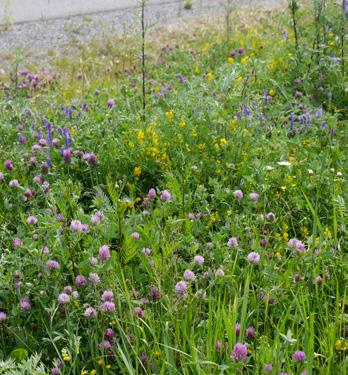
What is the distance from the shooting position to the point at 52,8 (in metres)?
9.25

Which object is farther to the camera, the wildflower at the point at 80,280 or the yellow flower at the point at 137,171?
the yellow flower at the point at 137,171

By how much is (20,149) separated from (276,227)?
5.28 ft

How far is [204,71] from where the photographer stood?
20.0ft

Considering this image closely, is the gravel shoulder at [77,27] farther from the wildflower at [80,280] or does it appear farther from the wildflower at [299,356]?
the wildflower at [299,356]

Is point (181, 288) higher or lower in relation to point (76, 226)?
lower

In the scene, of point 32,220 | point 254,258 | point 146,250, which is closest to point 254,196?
point 254,258

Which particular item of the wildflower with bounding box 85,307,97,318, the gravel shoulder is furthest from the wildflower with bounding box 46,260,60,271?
the gravel shoulder

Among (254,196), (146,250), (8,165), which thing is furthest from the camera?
(8,165)

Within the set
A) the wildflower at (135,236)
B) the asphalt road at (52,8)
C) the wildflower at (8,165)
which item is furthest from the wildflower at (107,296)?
the asphalt road at (52,8)

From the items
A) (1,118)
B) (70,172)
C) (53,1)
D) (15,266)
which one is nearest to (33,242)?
(15,266)

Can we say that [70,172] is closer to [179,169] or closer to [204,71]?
[179,169]

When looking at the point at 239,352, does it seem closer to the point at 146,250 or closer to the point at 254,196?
the point at 146,250

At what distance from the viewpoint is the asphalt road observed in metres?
8.89

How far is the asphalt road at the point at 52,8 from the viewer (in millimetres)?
8891
